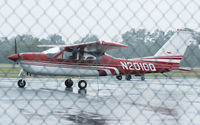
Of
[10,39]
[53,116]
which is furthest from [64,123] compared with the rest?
[10,39]

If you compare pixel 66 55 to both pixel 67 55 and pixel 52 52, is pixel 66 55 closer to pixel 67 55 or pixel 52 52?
pixel 67 55

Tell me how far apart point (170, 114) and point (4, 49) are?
16.4 ft

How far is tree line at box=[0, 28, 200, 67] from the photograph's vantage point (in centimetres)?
256

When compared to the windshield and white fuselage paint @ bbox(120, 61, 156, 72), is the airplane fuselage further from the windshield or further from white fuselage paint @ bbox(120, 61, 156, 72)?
the windshield

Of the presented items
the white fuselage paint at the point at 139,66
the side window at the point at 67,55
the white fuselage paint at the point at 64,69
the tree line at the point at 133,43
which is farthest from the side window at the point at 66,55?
the tree line at the point at 133,43

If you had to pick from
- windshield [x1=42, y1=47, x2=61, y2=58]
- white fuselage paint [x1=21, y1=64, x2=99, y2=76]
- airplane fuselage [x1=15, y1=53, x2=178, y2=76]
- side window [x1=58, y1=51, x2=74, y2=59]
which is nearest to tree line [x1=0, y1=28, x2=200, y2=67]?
airplane fuselage [x1=15, y1=53, x2=178, y2=76]

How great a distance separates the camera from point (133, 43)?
10.00 feet

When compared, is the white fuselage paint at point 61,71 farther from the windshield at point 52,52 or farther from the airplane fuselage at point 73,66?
the windshield at point 52,52

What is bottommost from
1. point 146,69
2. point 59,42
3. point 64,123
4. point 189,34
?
point 64,123

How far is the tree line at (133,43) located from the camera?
2.56 metres

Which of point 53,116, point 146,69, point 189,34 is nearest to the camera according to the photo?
point 189,34

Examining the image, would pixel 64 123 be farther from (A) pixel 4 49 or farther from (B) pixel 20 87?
(B) pixel 20 87

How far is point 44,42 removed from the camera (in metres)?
2.71

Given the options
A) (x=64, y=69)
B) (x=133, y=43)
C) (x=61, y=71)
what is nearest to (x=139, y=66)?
(x=61, y=71)
